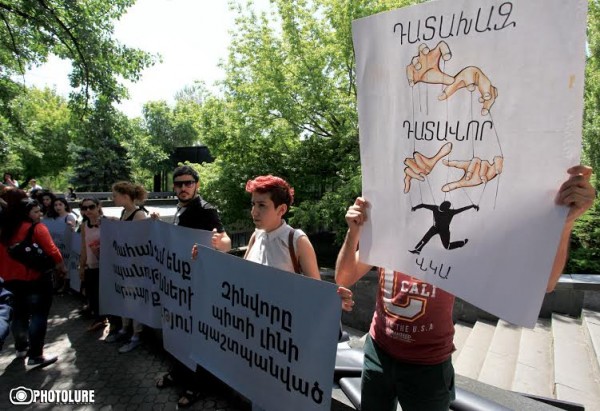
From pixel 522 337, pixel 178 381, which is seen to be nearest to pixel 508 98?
pixel 178 381

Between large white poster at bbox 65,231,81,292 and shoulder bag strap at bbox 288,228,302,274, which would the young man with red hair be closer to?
shoulder bag strap at bbox 288,228,302,274

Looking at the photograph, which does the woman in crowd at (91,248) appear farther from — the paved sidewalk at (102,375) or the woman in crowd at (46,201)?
the woman in crowd at (46,201)

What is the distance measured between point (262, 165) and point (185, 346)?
952 centimetres

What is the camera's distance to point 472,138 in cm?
132

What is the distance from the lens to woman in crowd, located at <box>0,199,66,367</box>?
12.0 ft

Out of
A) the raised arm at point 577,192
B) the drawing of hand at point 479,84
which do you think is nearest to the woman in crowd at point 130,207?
the drawing of hand at point 479,84

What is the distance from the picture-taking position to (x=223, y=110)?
12.5 metres

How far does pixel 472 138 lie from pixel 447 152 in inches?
4.1

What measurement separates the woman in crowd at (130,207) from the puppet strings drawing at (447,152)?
3272 mm

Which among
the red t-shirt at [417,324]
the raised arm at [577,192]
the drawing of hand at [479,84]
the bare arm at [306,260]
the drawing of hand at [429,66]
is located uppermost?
the drawing of hand at [429,66]

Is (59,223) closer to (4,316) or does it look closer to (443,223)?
(4,316)

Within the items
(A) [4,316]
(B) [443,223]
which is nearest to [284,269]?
(B) [443,223]

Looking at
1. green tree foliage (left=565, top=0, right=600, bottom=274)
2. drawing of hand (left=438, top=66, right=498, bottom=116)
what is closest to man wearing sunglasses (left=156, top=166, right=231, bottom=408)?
drawing of hand (left=438, top=66, right=498, bottom=116)

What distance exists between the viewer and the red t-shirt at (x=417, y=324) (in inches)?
64.0
